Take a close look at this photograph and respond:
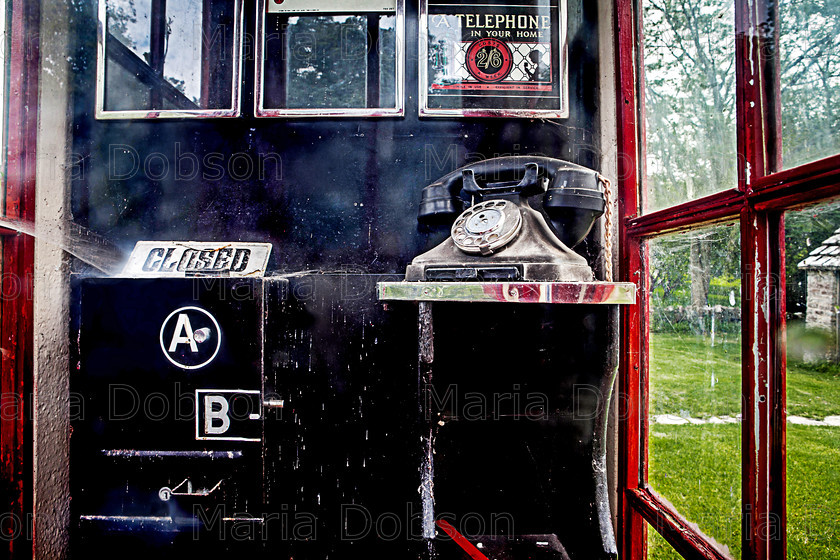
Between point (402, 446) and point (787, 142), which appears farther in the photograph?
point (402, 446)

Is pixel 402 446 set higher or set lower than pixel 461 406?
lower

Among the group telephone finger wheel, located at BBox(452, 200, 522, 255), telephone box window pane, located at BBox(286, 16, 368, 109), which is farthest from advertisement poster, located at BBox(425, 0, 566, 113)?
telephone finger wheel, located at BBox(452, 200, 522, 255)

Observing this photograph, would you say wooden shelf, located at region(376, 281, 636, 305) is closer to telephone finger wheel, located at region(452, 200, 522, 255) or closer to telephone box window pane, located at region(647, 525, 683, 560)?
telephone finger wheel, located at region(452, 200, 522, 255)

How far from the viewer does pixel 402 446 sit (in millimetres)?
1726

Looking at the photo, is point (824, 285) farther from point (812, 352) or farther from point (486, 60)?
point (486, 60)

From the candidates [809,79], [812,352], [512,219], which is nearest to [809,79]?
[809,79]

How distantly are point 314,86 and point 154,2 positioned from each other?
79cm

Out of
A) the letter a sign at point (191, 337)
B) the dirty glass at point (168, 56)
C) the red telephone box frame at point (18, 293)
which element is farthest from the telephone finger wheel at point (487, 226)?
the red telephone box frame at point (18, 293)

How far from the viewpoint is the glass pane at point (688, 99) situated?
129 cm

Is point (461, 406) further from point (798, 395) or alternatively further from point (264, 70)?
point (264, 70)

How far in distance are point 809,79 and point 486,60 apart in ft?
3.56

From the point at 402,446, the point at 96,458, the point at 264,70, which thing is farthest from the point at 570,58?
the point at 96,458

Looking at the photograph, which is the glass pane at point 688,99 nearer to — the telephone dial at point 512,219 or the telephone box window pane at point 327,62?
the telephone dial at point 512,219

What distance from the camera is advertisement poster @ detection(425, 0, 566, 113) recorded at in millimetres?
1770
